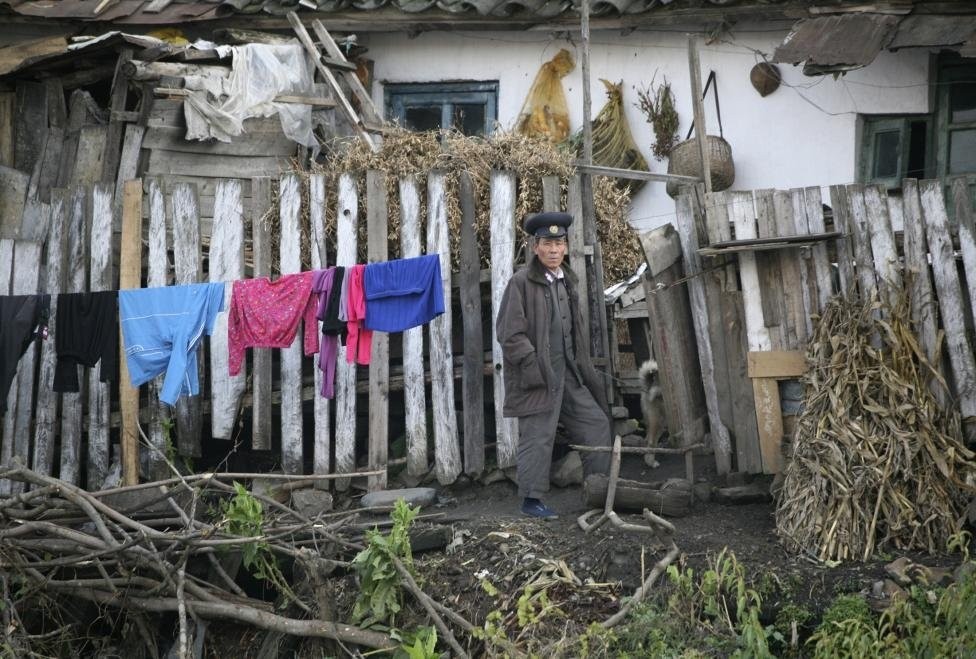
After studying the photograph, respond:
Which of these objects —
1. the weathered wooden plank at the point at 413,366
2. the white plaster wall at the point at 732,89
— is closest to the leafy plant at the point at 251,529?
the weathered wooden plank at the point at 413,366

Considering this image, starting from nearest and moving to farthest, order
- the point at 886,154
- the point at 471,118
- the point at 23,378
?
the point at 23,378 < the point at 886,154 < the point at 471,118

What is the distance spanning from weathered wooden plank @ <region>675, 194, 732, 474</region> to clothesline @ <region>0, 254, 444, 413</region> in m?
1.65

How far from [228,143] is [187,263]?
9.74ft

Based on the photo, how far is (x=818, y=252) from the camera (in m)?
6.99

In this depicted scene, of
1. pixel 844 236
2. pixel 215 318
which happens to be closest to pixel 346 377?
pixel 215 318

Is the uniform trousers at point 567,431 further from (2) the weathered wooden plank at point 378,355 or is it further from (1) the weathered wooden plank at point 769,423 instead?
(2) the weathered wooden plank at point 378,355

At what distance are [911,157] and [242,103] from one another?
6.11 m

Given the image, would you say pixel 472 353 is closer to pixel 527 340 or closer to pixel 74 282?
pixel 527 340

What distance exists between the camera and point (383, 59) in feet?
38.3

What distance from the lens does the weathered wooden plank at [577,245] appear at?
7.87 meters

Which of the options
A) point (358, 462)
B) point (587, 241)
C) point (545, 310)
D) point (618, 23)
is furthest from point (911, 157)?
point (358, 462)

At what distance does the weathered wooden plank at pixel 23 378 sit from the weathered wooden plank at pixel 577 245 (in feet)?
13.0

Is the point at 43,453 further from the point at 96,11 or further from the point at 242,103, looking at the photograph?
the point at 96,11

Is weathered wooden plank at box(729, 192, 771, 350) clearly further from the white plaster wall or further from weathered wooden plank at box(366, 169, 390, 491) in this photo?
the white plaster wall
